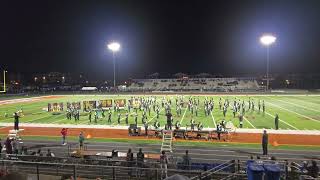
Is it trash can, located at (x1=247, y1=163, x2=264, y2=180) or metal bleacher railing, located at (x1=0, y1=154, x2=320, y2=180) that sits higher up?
trash can, located at (x1=247, y1=163, x2=264, y2=180)

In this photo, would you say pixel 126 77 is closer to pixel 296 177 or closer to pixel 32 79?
pixel 32 79

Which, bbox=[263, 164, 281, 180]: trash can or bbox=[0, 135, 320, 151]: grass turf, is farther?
bbox=[0, 135, 320, 151]: grass turf

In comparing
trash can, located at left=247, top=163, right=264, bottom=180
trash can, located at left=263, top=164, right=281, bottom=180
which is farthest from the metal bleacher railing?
trash can, located at left=263, top=164, right=281, bottom=180

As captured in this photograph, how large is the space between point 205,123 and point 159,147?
10.7 metres

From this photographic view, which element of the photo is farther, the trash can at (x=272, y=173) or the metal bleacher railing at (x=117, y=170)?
the metal bleacher railing at (x=117, y=170)

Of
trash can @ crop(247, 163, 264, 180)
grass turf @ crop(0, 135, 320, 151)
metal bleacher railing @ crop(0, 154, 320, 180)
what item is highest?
trash can @ crop(247, 163, 264, 180)

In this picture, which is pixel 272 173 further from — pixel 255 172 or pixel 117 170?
pixel 117 170

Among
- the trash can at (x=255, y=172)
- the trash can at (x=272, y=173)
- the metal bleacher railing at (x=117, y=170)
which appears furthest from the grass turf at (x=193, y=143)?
the trash can at (x=272, y=173)

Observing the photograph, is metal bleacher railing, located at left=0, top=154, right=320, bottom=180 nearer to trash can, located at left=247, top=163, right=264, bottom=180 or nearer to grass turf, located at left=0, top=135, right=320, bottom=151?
trash can, located at left=247, top=163, right=264, bottom=180

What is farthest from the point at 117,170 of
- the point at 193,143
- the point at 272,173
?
the point at 193,143

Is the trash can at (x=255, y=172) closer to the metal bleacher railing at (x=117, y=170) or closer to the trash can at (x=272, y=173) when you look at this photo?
the trash can at (x=272, y=173)

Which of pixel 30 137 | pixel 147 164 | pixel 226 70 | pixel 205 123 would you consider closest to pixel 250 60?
pixel 226 70

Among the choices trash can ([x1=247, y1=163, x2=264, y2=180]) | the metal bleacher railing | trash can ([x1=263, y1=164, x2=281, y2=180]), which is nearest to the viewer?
trash can ([x1=263, y1=164, x2=281, y2=180])

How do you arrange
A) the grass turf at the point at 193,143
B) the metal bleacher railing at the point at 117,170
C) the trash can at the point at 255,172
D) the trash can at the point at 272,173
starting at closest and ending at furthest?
the trash can at the point at 272,173
the trash can at the point at 255,172
the metal bleacher railing at the point at 117,170
the grass turf at the point at 193,143
